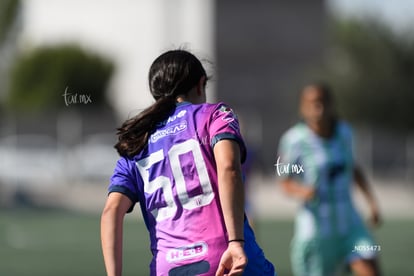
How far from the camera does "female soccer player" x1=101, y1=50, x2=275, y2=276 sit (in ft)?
12.8

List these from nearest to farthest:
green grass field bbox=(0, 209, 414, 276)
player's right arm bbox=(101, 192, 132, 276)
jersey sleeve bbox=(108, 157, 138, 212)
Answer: player's right arm bbox=(101, 192, 132, 276)
jersey sleeve bbox=(108, 157, 138, 212)
green grass field bbox=(0, 209, 414, 276)

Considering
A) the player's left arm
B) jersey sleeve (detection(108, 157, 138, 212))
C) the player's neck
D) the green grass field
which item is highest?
the player's neck

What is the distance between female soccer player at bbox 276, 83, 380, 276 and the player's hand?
349 centimetres

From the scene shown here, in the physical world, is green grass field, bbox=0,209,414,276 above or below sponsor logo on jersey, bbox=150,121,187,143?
below

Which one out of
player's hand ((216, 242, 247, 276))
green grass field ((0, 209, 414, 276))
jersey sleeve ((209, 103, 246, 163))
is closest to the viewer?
player's hand ((216, 242, 247, 276))

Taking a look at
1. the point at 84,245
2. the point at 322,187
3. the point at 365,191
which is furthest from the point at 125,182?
the point at 84,245

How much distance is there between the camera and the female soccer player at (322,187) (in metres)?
7.37

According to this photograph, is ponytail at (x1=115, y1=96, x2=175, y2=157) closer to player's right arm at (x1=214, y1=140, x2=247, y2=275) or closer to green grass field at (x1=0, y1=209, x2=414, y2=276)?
player's right arm at (x1=214, y1=140, x2=247, y2=275)

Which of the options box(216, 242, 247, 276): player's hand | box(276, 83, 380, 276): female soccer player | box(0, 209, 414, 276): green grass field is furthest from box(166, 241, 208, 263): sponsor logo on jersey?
box(0, 209, 414, 276): green grass field

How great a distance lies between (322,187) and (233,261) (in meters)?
3.84

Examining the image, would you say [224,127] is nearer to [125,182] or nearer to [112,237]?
[125,182]

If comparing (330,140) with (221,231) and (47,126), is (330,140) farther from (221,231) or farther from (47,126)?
(47,126)

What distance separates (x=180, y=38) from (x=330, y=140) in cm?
3886

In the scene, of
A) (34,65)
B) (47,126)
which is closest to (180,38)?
(34,65)
